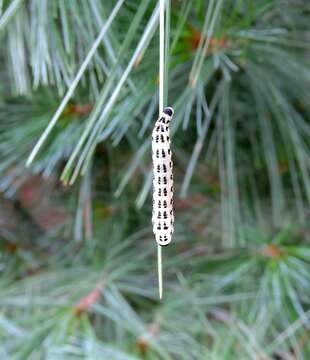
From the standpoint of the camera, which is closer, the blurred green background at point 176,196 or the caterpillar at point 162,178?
the caterpillar at point 162,178

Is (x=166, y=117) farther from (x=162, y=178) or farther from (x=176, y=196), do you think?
(x=176, y=196)

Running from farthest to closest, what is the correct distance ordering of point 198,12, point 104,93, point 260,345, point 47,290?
1. point 47,290
2. point 260,345
3. point 198,12
4. point 104,93

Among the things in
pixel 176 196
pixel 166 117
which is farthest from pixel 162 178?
pixel 176 196

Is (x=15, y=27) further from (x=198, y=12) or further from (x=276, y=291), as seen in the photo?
(x=276, y=291)

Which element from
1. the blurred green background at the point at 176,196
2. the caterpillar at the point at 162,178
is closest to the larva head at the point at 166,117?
the caterpillar at the point at 162,178

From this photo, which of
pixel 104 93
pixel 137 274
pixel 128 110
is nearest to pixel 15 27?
pixel 128 110

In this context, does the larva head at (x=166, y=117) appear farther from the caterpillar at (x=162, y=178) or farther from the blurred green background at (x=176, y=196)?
the blurred green background at (x=176, y=196)

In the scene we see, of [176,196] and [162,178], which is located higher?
[162,178]
